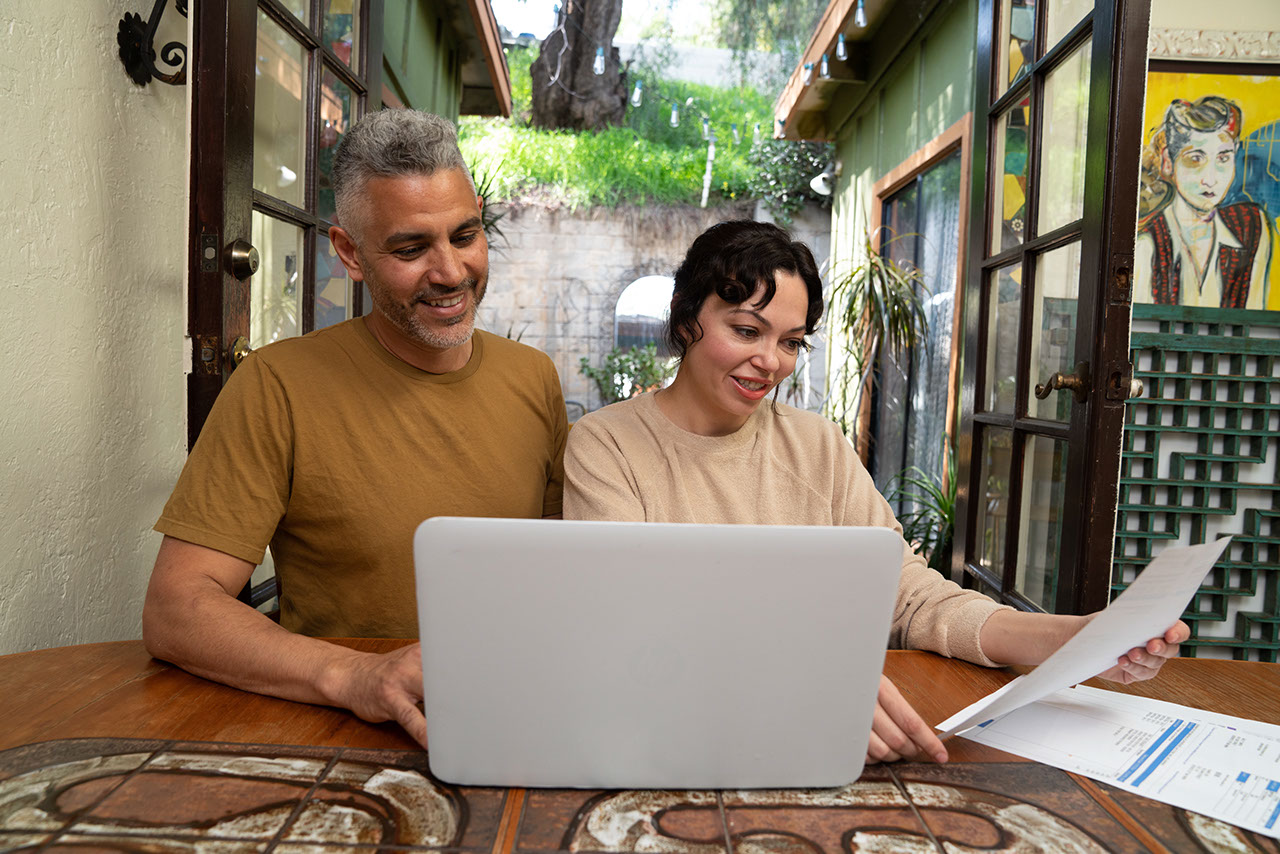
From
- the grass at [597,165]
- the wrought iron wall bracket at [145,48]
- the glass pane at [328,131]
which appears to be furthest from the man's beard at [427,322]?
the grass at [597,165]

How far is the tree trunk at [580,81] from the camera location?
34.1ft

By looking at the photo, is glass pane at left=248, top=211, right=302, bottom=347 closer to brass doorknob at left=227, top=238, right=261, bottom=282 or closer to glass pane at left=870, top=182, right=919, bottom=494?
brass doorknob at left=227, top=238, right=261, bottom=282

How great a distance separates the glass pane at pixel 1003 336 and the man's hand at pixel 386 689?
1.92 m

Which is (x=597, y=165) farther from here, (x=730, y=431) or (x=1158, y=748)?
(x=1158, y=748)

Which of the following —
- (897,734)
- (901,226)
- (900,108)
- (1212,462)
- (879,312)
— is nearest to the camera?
(897,734)

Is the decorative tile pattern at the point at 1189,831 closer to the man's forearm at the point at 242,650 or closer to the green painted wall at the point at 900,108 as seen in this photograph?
the man's forearm at the point at 242,650

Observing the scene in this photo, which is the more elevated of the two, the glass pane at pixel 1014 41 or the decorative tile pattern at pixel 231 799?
the glass pane at pixel 1014 41

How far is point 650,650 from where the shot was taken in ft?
2.51

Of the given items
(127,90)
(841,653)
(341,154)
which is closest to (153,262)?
(127,90)

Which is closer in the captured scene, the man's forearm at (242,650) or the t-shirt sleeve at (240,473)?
the man's forearm at (242,650)

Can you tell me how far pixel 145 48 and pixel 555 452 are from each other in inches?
39.9

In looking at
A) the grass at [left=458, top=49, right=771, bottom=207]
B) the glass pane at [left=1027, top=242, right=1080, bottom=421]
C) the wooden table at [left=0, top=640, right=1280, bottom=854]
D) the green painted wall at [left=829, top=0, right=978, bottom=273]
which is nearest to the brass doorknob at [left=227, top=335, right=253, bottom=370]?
the wooden table at [left=0, top=640, right=1280, bottom=854]

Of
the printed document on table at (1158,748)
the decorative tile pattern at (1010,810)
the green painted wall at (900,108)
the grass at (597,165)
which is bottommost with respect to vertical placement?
the decorative tile pattern at (1010,810)

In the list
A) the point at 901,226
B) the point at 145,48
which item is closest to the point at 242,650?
the point at 145,48
